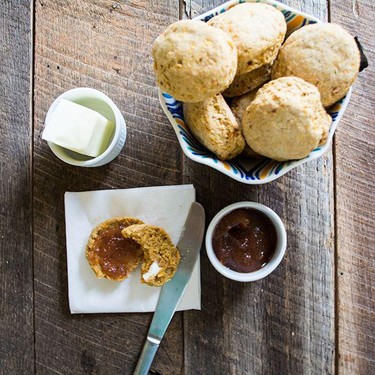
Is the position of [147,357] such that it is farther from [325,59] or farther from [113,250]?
[325,59]

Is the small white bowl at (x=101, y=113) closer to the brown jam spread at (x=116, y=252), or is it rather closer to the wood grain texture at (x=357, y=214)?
the brown jam spread at (x=116, y=252)

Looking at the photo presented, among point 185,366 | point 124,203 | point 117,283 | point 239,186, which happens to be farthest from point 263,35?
point 185,366

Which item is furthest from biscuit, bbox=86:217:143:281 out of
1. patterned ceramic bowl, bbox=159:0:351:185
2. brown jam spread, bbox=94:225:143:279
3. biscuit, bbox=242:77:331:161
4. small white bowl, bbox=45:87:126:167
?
biscuit, bbox=242:77:331:161

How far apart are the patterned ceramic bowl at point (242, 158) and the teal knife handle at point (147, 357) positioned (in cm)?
46

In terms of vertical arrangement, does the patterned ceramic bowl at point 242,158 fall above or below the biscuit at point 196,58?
below

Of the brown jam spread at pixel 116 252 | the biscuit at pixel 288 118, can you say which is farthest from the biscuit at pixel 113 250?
the biscuit at pixel 288 118

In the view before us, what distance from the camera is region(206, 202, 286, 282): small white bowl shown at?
1.00 metres

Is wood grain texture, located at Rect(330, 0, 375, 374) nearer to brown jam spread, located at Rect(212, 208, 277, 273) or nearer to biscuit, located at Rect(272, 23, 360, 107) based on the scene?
brown jam spread, located at Rect(212, 208, 277, 273)

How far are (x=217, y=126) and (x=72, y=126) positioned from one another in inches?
12.5

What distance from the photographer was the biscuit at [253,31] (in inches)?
31.4

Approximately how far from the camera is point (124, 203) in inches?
43.5

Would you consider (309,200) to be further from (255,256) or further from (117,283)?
(117,283)

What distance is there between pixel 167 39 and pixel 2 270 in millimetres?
692

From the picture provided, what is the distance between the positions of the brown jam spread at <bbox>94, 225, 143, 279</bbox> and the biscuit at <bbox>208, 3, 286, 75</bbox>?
1.54ft
